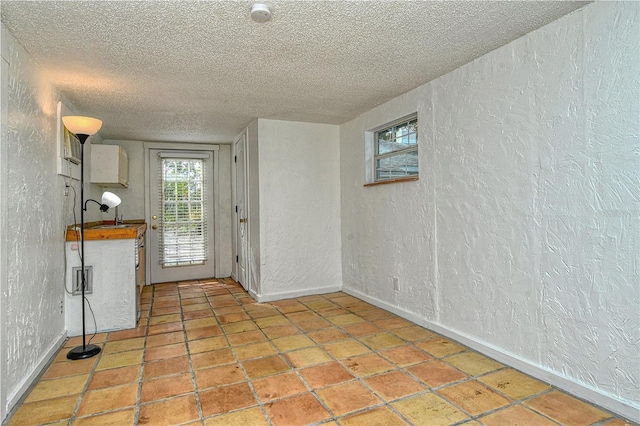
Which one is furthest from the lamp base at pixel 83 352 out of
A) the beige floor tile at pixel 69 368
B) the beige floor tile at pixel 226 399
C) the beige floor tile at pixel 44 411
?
the beige floor tile at pixel 226 399

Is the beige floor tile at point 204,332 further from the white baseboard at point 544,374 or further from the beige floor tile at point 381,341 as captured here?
the white baseboard at point 544,374

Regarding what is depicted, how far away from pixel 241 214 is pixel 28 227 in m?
2.87

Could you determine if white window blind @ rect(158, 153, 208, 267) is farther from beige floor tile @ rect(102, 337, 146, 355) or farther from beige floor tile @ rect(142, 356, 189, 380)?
beige floor tile @ rect(142, 356, 189, 380)

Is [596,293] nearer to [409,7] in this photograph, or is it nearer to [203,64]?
[409,7]

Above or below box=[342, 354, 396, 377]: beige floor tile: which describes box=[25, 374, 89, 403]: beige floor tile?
below

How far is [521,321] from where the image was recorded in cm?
234

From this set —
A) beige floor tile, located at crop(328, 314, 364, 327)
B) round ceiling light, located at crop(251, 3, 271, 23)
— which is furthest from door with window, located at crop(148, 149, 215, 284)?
round ceiling light, located at crop(251, 3, 271, 23)

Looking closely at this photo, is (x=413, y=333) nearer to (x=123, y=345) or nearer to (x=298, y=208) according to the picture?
(x=298, y=208)

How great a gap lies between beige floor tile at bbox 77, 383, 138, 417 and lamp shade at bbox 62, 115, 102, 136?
1.84 m

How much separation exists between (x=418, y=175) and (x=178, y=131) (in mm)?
3308

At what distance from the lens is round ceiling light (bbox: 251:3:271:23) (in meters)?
1.82

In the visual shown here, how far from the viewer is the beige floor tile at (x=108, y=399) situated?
1973 mm

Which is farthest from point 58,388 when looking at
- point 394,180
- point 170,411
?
point 394,180

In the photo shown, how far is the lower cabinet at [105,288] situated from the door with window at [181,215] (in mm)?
2192
